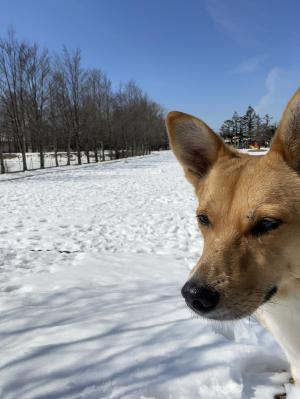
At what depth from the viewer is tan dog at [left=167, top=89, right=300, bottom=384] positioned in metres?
1.78

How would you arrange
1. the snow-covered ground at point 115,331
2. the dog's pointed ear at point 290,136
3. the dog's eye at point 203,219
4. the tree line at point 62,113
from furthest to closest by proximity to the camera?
the tree line at point 62,113 → the snow-covered ground at point 115,331 → the dog's eye at point 203,219 → the dog's pointed ear at point 290,136

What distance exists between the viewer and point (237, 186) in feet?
7.00

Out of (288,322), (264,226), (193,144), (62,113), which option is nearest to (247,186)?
(264,226)

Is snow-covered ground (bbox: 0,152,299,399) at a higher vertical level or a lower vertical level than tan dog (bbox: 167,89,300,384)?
lower

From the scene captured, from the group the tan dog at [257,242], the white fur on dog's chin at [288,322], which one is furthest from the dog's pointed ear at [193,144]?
the white fur on dog's chin at [288,322]

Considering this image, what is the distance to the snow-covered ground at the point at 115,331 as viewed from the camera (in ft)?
8.03

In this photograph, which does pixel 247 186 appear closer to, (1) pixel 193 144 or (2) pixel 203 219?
(2) pixel 203 219

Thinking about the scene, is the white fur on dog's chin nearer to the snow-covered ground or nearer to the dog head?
the dog head

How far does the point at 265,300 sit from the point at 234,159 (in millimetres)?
1144

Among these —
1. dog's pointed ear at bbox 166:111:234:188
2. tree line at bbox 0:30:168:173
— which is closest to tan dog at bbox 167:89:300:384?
dog's pointed ear at bbox 166:111:234:188

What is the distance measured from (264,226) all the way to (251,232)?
0.27 feet

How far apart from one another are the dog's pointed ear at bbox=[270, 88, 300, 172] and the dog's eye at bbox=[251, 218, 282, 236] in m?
0.53

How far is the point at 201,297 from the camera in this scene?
1728mm

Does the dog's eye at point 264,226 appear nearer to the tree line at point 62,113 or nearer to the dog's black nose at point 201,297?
the dog's black nose at point 201,297
